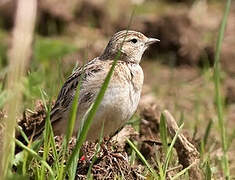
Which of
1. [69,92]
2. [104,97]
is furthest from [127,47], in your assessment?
[104,97]

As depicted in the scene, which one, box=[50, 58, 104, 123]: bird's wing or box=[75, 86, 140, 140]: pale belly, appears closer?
box=[75, 86, 140, 140]: pale belly

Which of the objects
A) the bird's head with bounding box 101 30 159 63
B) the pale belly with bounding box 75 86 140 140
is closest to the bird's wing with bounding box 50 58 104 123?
the pale belly with bounding box 75 86 140 140

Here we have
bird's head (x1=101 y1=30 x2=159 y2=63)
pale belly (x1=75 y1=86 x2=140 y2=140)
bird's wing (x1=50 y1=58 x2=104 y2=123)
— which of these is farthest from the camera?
bird's head (x1=101 y1=30 x2=159 y2=63)

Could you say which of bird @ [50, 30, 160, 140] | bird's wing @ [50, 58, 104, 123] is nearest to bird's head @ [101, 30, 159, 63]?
bird @ [50, 30, 160, 140]

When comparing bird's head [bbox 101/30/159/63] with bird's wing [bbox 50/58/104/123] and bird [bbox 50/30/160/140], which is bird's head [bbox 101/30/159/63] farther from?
bird's wing [bbox 50/58/104/123]

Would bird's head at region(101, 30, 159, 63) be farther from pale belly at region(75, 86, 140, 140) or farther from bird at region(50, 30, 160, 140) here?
pale belly at region(75, 86, 140, 140)

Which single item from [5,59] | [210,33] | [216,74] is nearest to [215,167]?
[216,74]

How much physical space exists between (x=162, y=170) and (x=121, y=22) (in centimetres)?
637

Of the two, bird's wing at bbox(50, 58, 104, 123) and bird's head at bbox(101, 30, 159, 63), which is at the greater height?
bird's head at bbox(101, 30, 159, 63)

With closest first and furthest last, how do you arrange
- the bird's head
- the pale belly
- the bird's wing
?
the pale belly < the bird's wing < the bird's head

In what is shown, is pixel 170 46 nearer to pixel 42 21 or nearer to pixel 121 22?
pixel 121 22

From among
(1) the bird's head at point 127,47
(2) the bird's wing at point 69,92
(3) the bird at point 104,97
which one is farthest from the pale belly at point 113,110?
(1) the bird's head at point 127,47

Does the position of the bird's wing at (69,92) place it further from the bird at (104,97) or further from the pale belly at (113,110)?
the pale belly at (113,110)

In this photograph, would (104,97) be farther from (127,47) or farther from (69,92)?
(127,47)
